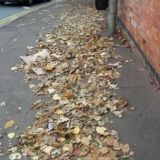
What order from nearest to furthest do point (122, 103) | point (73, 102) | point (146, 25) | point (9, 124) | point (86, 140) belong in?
point (86, 140) < point (9, 124) < point (122, 103) < point (73, 102) < point (146, 25)

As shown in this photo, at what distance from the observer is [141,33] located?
7.45m

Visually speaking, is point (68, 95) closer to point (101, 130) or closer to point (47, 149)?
point (101, 130)

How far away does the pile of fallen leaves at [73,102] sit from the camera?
4.55 m

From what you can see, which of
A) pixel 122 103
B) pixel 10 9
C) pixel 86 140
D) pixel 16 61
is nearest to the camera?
pixel 86 140

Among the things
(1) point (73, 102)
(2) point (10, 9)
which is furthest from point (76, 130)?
(2) point (10, 9)

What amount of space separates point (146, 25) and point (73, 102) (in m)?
2.18

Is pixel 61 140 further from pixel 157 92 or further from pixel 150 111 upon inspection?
pixel 157 92

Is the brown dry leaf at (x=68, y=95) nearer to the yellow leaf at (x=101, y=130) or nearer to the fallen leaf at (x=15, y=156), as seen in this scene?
the yellow leaf at (x=101, y=130)

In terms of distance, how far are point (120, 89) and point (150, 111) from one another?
0.98 metres

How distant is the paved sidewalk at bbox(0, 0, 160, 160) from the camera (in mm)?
4699

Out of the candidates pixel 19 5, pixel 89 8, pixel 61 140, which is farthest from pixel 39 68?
pixel 19 5

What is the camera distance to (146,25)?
6.98 m

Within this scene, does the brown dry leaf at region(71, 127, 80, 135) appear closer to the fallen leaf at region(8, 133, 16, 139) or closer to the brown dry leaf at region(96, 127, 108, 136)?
the brown dry leaf at region(96, 127, 108, 136)

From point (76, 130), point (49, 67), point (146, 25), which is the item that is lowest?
point (49, 67)
